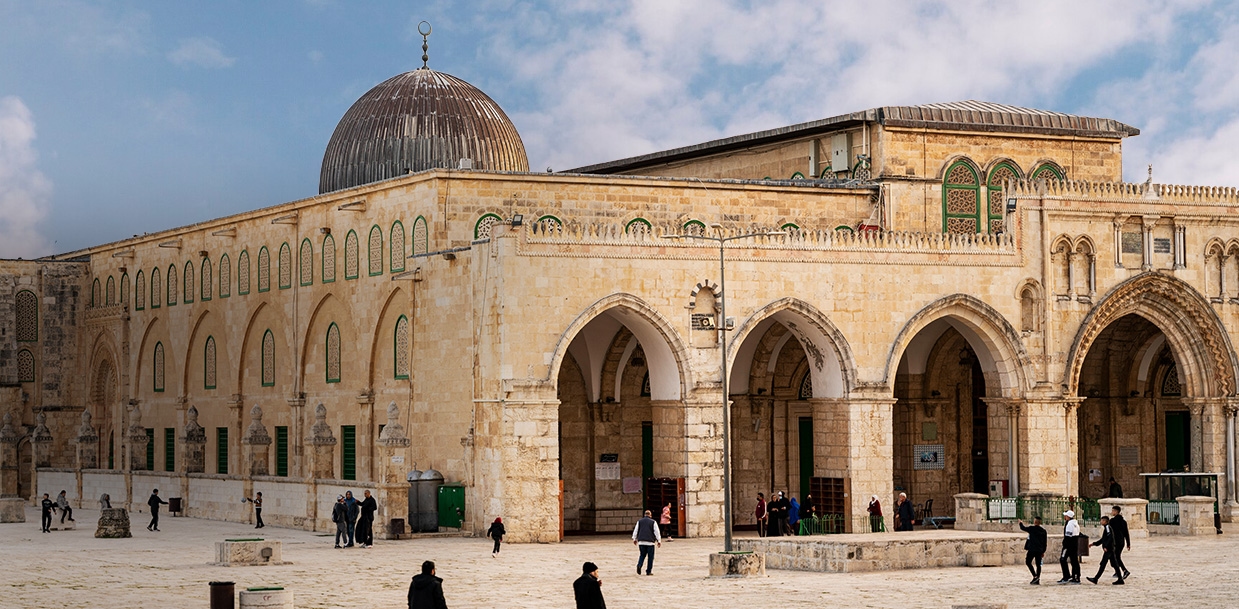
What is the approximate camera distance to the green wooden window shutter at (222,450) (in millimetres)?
46978

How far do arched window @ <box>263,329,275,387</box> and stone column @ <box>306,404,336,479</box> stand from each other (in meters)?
5.97

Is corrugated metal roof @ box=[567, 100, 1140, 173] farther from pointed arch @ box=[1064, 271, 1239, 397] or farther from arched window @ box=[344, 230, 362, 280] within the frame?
arched window @ box=[344, 230, 362, 280]

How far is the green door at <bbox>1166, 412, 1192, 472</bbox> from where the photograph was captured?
4422 cm

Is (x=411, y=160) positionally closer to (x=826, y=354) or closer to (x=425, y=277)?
(x=425, y=277)

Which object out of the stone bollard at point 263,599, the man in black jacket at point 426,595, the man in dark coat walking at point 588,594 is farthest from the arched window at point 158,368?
the man in black jacket at point 426,595

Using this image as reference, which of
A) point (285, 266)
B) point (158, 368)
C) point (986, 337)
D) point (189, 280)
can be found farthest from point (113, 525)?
point (986, 337)

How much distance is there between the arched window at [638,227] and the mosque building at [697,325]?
9cm

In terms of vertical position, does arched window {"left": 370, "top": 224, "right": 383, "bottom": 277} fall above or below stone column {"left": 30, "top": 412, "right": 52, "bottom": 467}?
above

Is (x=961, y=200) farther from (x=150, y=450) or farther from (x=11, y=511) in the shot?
(x=11, y=511)

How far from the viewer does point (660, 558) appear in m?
31.2

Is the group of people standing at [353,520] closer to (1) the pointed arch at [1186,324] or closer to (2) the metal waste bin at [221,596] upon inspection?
(2) the metal waste bin at [221,596]

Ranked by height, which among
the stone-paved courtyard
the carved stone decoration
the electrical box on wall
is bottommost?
the stone-paved courtyard

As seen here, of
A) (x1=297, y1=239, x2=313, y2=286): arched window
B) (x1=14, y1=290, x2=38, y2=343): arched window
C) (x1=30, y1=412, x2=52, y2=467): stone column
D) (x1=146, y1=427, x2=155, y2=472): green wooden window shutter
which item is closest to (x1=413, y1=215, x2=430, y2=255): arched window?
(x1=297, y1=239, x2=313, y2=286): arched window

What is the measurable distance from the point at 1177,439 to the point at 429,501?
1926cm
